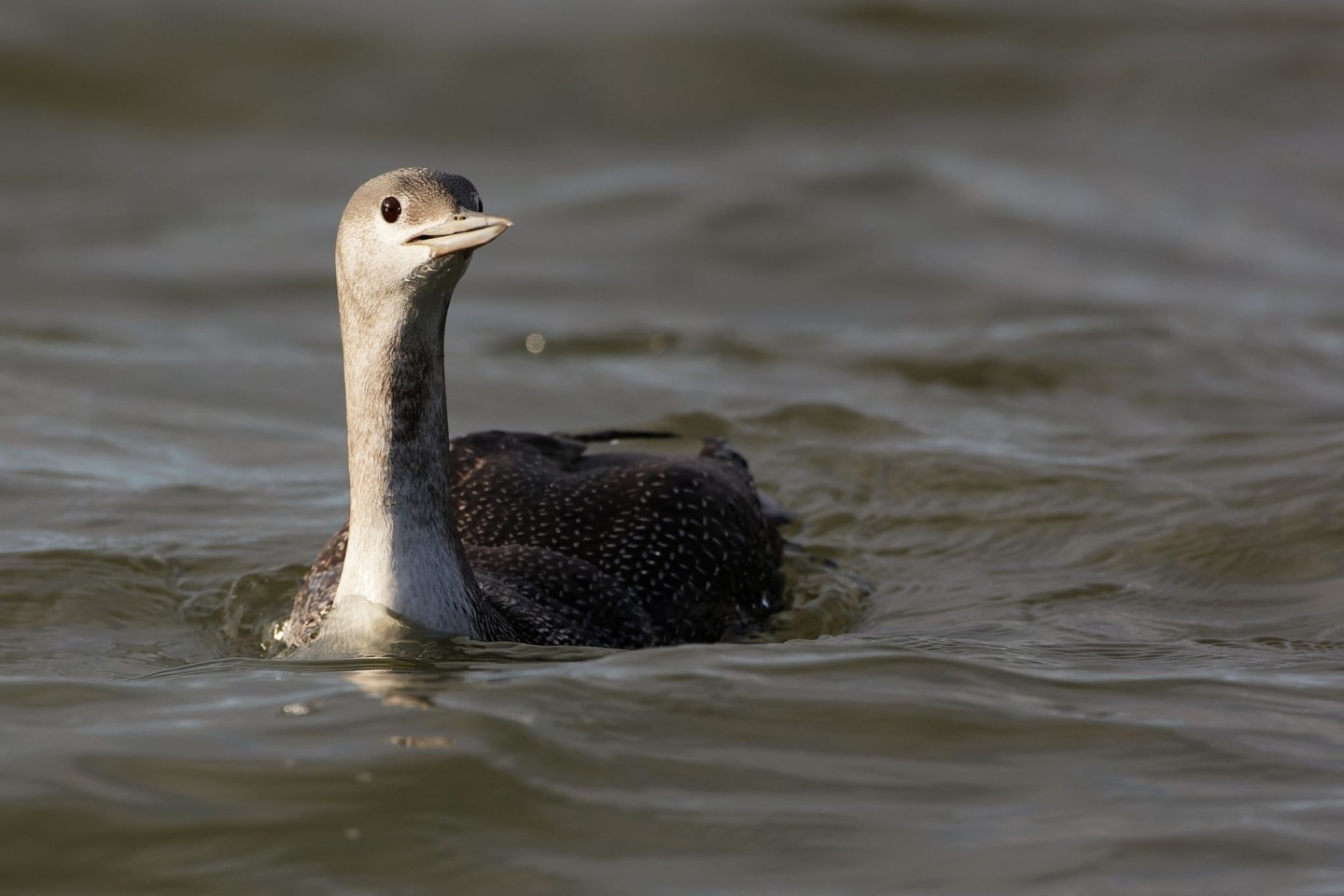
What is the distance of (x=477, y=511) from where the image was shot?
607 centimetres

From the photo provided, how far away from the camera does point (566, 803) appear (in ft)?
12.7

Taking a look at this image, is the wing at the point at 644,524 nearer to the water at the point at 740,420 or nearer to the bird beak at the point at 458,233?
the water at the point at 740,420

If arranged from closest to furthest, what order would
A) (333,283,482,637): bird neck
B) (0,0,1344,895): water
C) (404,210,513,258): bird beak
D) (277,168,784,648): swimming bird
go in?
1. (0,0,1344,895): water
2. (404,210,513,258): bird beak
3. (277,168,784,648): swimming bird
4. (333,283,482,637): bird neck

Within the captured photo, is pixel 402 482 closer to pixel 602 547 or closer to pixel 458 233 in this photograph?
pixel 458 233

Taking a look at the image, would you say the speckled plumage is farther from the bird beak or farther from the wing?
the bird beak

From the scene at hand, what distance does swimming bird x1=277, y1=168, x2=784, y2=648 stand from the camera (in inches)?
185

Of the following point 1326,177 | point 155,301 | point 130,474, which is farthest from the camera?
point 1326,177

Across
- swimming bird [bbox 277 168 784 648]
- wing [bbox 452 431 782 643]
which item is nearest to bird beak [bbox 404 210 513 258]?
swimming bird [bbox 277 168 784 648]

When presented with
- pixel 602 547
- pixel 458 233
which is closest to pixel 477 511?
pixel 602 547

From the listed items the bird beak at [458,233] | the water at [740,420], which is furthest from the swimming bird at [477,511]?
the water at [740,420]

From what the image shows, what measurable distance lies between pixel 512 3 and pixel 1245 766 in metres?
11.1

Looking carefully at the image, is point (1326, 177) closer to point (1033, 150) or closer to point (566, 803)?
point (1033, 150)

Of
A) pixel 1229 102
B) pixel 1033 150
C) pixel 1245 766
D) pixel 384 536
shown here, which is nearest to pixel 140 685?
pixel 384 536

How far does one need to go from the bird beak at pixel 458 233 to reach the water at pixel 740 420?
40.0 inches
